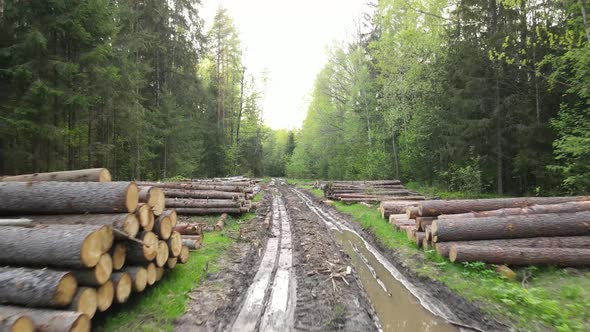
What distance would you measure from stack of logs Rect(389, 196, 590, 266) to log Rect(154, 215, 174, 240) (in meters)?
5.49

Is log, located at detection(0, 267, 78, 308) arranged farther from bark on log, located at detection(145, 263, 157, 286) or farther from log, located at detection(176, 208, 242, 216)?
log, located at detection(176, 208, 242, 216)

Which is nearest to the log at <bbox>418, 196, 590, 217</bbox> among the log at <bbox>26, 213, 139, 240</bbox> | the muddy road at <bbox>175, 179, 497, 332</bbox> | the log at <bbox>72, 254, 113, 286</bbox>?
the muddy road at <bbox>175, 179, 497, 332</bbox>

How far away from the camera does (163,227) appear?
5555 millimetres

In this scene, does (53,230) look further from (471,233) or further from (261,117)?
(261,117)

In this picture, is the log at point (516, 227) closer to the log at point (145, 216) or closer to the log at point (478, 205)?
the log at point (478, 205)

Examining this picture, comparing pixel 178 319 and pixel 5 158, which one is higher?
pixel 5 158

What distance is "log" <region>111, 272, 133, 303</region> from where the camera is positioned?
14.5 ft

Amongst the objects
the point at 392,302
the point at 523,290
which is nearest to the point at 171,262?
the point at 392,302

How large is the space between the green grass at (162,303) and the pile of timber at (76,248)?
0.73 ft

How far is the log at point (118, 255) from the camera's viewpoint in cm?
458

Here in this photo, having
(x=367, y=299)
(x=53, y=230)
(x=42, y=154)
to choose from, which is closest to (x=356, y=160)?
(x=42, y=154)

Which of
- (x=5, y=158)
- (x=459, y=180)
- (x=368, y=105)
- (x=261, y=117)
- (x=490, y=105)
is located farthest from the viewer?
(x=261, y=117)

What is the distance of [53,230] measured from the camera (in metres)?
4.34

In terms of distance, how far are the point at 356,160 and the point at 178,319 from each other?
2726cm
